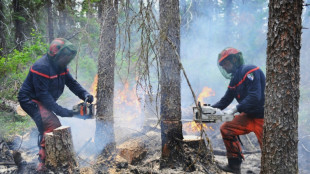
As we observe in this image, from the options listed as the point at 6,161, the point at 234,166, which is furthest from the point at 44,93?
the point at 234,166

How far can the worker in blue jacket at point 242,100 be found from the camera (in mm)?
4238

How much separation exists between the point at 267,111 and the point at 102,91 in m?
3.15

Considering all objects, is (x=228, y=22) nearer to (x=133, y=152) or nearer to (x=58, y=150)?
(x=133, y=152)

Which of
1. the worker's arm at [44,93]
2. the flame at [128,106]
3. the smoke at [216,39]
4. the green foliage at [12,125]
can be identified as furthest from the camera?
the smoke at [216,39]

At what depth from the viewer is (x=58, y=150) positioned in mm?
3533

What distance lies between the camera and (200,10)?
1442 cm

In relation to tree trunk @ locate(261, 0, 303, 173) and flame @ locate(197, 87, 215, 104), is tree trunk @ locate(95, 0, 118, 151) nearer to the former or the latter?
tree trunk @ locate(261, 0, 303, 173)

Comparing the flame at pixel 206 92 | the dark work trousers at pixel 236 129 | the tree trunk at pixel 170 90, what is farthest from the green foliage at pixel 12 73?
the flame at pixel 206 92

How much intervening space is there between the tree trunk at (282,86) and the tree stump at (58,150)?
9.49ft

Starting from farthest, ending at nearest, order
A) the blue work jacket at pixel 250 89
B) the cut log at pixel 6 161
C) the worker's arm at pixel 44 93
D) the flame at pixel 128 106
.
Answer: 1. the flame at pixel 128 106
2. the blue work jacket at pixel 250 89
3. the worker's arm at pixel 44 93
4. the cut log at pixel 6 161

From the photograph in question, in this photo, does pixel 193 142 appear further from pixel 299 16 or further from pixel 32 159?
pixel 32 159

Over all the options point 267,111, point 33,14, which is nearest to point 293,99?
point 267,111

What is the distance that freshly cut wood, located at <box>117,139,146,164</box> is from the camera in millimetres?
4648

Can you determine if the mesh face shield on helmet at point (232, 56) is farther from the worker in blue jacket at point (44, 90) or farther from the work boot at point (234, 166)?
the worker in blue jacket at point (44, 90)
